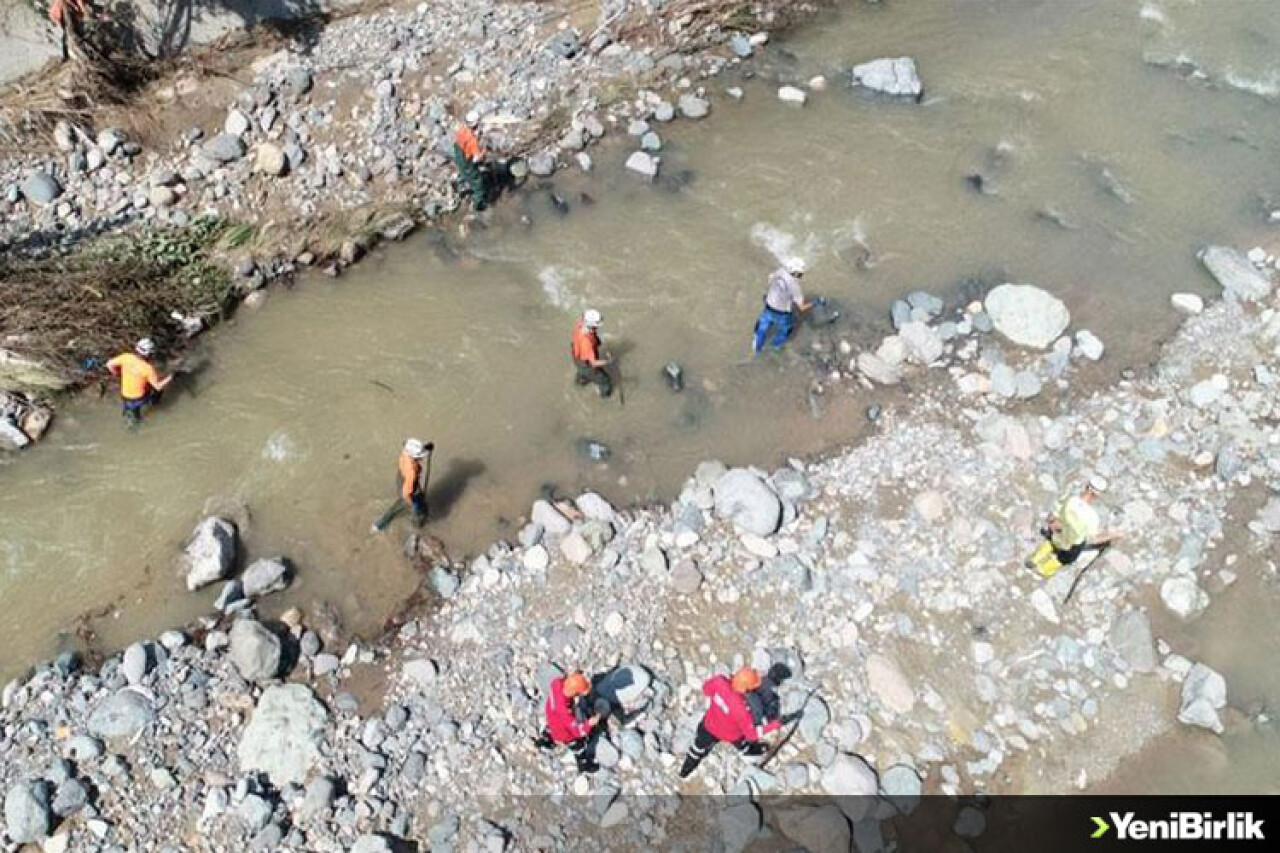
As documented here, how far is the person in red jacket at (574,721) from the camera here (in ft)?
28.2

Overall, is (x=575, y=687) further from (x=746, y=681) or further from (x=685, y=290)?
(x=685, y=290)

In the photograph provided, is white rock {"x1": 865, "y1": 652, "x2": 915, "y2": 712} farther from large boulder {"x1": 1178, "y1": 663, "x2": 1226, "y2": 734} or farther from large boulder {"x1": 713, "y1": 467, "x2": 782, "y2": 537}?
large boulder {"x1": 1178, "y1": 663, "x2": 1226, "y2": 734}

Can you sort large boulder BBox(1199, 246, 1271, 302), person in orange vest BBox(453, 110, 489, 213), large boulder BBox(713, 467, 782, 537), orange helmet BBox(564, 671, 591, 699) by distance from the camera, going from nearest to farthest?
orange helmet BBox(564, 671, 591, 699)
large boulder BBox(713, 467, 782, 537)
person in orange vest BBox(453, 110, 489, 213)
large boulder BBox(1199, 246, 1271, 302)

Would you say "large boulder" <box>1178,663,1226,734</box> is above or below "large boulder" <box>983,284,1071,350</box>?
below

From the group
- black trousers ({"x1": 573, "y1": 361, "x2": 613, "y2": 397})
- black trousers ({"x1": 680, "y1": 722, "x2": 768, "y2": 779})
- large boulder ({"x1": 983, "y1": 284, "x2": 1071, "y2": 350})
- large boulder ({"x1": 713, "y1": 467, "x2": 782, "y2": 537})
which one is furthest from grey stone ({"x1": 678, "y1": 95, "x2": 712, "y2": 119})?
black trousers ({"x1": 680, "y1": 722, "x2": 768, "y2": 779})

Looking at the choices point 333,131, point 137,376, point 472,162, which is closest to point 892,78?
point 472,162

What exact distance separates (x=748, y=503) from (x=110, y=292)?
8809mm

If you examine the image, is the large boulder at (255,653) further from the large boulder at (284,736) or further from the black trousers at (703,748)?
the black trousers at (703,748)

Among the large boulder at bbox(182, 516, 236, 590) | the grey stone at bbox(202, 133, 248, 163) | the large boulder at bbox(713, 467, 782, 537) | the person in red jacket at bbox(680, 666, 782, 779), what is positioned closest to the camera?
the person in red jacket at bbox(680, 666, 782, 779)

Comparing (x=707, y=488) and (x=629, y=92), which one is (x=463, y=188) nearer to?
(x=629, y=92)

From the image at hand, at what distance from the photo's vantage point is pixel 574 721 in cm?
877

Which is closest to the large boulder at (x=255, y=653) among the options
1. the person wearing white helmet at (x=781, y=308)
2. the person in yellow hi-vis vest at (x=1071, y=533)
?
the person wearing white helmet at (x=781, y=308)

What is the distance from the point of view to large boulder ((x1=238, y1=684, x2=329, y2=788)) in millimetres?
9633

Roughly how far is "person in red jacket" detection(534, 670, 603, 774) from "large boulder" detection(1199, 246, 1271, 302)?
1075 centimetres
